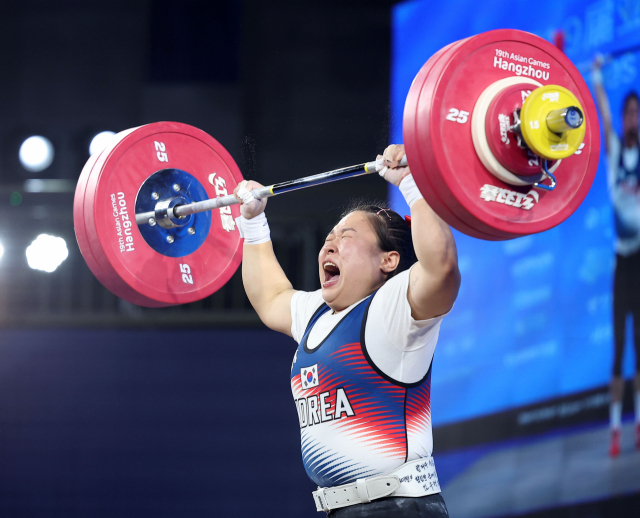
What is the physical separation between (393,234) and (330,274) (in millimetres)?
243

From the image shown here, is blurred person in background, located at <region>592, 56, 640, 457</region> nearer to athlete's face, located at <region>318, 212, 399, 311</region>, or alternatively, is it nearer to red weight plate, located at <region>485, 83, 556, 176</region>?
athlete's face, located at <region>318, 212, 399, 311</region>

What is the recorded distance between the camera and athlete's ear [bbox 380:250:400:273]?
7.06 ft

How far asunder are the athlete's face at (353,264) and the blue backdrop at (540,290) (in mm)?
1841

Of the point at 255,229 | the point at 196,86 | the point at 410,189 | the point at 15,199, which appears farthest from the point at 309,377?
the point at 15,199

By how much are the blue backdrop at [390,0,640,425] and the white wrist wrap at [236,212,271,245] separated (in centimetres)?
157

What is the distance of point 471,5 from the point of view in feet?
13.3

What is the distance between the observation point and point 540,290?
3.83 metres

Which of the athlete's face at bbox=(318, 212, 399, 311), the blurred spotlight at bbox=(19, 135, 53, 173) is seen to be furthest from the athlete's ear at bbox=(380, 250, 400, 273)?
the blurred spotlight at bbox=(19, 135, 53, 173)

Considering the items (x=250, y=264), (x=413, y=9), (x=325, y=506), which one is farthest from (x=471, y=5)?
(x=325, y=506)

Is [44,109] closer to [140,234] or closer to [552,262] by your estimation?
[140,234]

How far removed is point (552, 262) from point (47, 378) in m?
3.17

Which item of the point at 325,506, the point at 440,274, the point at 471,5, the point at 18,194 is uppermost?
the point at 471,5

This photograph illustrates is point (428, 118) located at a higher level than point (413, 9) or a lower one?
lower

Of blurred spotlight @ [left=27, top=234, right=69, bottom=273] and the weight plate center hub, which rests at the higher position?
blurred spotlight @ [left=27, top=234, right=69, bottom=273]
